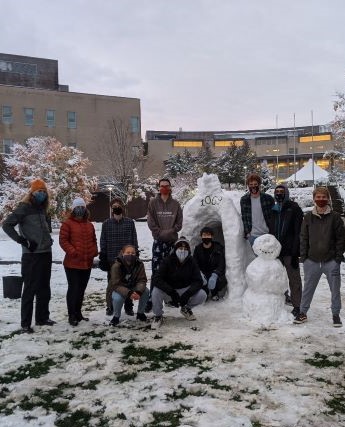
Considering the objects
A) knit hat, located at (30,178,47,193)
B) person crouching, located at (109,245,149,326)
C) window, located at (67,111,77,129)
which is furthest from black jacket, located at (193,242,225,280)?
window, located at (67,111,77,129)

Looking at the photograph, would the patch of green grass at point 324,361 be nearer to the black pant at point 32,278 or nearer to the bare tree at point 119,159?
the black pant at point 32,278

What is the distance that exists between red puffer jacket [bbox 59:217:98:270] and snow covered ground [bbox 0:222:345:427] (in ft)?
2.72

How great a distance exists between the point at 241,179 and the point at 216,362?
37.0 metres

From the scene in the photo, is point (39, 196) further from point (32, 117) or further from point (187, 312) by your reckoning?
point (32, 117)

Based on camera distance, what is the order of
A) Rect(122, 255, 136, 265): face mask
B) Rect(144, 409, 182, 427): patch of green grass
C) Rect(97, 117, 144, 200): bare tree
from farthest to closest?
Rect(97, 117, 144, 200): bare tree, Rect(122, 255, 136, 265): face mask, Rect(144, 409, 182, 427): patch of green grass

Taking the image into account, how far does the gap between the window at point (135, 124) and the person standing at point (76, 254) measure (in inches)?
1200

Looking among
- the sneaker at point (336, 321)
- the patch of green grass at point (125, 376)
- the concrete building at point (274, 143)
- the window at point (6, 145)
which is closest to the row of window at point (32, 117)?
the window at point (6, 145)

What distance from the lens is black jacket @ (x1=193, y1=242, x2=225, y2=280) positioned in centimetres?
683

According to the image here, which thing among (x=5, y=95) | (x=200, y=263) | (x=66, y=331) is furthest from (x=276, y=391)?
(x=5, y=95)

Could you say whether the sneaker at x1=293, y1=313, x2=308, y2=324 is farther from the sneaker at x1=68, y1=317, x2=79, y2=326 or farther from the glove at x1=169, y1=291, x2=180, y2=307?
the sneaker at x1=68, y1=317, x2=79, y2=326

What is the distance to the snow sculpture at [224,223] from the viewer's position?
6.75m

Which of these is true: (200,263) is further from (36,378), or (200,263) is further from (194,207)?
(36,378)

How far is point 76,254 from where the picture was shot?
582 cm

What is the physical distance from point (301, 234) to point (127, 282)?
238cm
